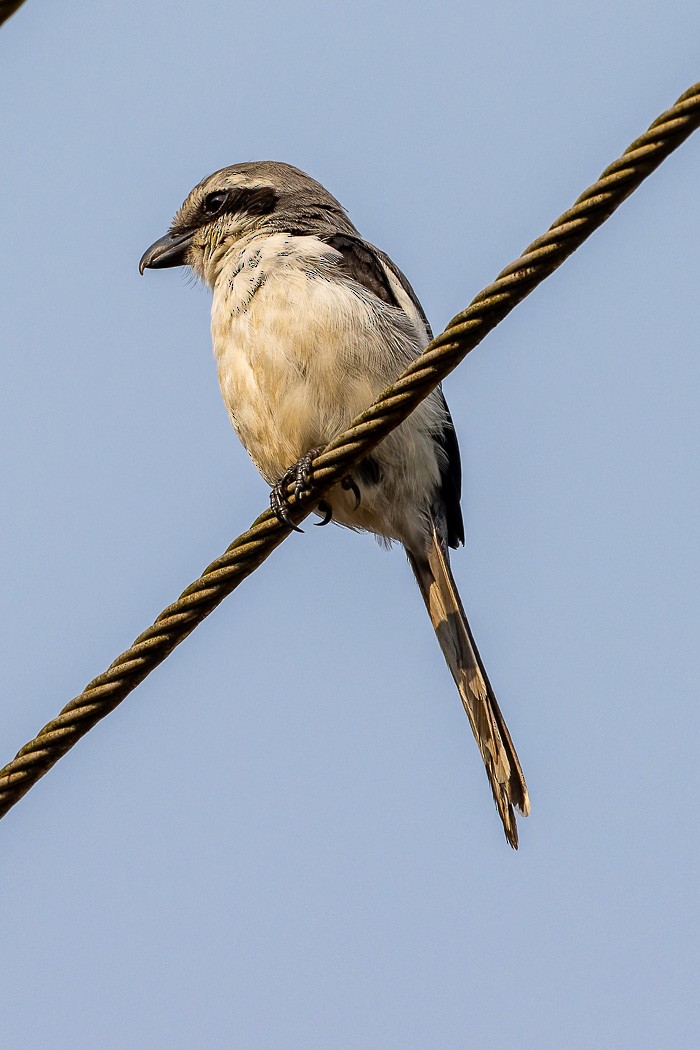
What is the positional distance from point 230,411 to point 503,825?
7.29ft

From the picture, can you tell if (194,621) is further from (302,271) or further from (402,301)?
(402,301)

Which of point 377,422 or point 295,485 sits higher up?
point 295,485

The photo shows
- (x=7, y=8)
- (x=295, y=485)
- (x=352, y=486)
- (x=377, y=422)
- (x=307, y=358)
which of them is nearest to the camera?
(x=7, y=8)

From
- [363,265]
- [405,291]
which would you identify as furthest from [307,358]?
[405,291]

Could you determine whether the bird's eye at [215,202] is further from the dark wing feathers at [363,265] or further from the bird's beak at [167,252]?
the dark wing feathers at [363,265]

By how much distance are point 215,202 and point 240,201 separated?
0.18 metres

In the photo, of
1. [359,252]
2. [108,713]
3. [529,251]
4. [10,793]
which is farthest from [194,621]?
[359,252]

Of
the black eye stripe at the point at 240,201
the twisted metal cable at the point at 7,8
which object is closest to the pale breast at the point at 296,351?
the black eye stripe at the point at 240,201

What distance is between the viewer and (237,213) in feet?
23.0

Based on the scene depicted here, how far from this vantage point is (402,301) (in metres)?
6.44

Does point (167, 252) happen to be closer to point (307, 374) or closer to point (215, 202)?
point (215, 202)

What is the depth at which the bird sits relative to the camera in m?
5.89

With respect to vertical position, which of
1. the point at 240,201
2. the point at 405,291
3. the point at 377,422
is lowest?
the point at 377,422

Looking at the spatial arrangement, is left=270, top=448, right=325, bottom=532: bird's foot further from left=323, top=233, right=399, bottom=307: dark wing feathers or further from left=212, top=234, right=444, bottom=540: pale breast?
left=323, top=233, right=399, bottom=307: dark wing feathers
